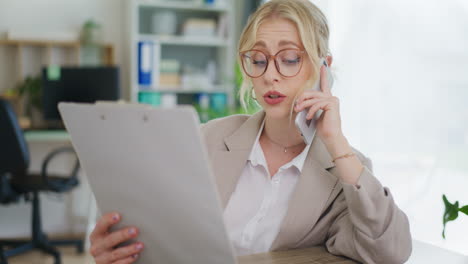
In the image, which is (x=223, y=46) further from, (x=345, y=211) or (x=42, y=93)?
(x=345, y=211)

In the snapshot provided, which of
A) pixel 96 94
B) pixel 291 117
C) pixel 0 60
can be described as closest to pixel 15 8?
pixel 0 60

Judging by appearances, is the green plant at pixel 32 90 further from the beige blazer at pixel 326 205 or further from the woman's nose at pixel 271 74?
the woman's nose at pixel 271 74

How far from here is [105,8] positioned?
13.5 ft

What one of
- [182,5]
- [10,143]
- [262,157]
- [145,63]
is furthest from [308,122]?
[182,5]

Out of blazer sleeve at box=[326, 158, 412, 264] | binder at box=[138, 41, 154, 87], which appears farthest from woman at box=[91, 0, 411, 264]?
binder at box=[138, 41, 154, 87]

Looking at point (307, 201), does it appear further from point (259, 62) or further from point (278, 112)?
point (259, 62)

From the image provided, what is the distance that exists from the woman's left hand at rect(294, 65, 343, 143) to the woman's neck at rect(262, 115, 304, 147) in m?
0.18

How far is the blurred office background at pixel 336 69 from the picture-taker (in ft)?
7.37

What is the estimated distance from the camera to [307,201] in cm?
123

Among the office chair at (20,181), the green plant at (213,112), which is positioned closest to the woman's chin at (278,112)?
the office chair at (20,181)

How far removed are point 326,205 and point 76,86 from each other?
303cm

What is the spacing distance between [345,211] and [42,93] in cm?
315

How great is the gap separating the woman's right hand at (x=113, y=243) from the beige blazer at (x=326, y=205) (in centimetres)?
39

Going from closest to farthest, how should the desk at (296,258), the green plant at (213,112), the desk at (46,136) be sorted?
1. the desk at (296,258)
2. the desk at (46,136)
3. the green plant at (213,112)
